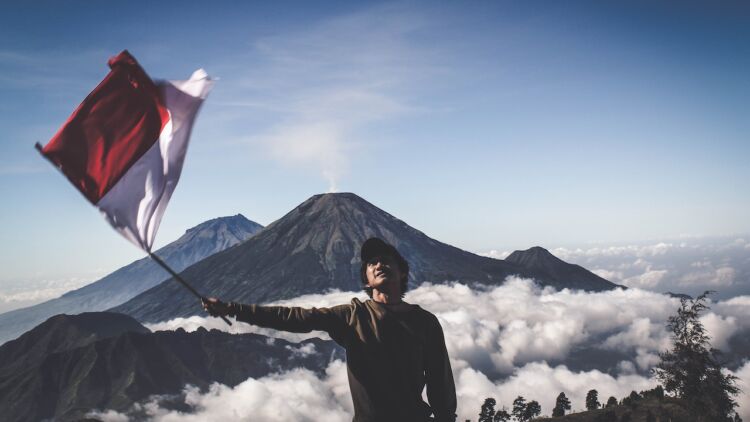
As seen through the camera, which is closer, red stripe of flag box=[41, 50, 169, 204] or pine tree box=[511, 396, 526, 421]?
red stripe of flag box=[41, 50, 169, 204]

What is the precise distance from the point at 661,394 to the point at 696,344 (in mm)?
53678

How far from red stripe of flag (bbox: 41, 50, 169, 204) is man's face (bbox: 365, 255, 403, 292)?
2.91m

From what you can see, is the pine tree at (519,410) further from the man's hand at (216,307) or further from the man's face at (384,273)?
the man's hand at (216,307)

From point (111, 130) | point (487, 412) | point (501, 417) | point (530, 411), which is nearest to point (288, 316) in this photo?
point (111, 130)

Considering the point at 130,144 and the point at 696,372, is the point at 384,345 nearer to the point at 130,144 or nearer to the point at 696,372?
the point at 130,144

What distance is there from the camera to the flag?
499cm

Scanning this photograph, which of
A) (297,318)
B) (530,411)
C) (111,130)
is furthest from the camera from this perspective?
(530,411)

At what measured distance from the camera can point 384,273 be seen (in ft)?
12.9

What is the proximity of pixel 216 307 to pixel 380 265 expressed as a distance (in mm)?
1286

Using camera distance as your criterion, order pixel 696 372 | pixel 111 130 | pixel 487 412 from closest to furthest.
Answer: pixel 111 130, pixel 696 372, pixel 487 412

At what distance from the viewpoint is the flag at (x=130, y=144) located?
499cm

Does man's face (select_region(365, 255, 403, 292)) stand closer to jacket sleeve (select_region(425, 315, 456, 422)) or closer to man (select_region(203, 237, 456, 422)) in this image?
man (select_region(203, 237, 456, 422))

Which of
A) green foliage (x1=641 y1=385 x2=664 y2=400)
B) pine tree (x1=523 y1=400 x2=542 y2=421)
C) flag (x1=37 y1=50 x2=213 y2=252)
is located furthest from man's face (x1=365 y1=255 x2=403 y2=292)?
pine tree (x1=523 y1=400 x2=542 y2=421)

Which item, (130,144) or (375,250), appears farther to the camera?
(130,144)
